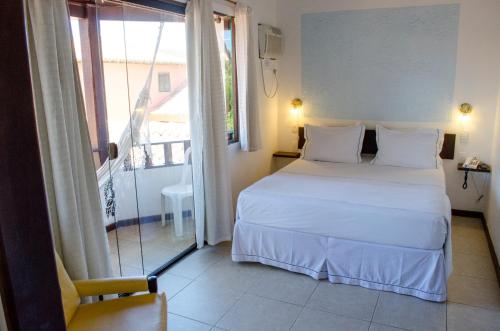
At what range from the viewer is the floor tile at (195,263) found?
3.13 meters

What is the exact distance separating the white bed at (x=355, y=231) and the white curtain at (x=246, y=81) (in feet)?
2.40

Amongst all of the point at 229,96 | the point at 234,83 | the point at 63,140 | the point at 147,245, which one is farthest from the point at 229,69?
the point at 63,140

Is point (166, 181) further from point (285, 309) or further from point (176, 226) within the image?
point (285, 309)

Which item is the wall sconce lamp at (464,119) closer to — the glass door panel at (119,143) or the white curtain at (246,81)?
the white curtain at (246,81)

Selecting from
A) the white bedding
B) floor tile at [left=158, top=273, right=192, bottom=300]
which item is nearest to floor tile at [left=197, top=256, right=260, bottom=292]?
floor tile at [left=158, top=273, right=192, bottom=300]

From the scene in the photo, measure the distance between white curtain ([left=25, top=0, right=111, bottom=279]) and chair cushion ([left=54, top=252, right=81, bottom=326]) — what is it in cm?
13

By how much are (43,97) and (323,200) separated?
199 cm

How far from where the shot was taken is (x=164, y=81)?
3.12 meters

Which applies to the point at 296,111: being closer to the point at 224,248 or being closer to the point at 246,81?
the point at 246,81

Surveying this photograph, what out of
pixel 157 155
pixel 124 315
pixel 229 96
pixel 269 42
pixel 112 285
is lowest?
pixel 124 315

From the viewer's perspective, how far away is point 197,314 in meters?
2.57

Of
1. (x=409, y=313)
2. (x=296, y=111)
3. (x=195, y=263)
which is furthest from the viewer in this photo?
(x=296, y=111)

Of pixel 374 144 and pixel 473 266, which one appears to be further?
pixel 374 144

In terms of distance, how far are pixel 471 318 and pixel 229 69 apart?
115 inches
